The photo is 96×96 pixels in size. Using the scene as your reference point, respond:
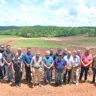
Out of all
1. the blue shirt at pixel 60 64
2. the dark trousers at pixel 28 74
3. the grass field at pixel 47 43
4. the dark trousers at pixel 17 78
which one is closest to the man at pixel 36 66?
the dark trousers at pixel 28 74

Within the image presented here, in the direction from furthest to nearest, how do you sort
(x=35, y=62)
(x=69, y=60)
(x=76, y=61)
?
A: (x=76, y=61), (x=69, y=60), (x=35, y=62)

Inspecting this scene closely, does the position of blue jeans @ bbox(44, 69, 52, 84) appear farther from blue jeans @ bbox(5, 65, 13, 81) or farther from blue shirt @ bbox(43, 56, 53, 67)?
blue jeans @ bbox(5, 65, 13, 81)

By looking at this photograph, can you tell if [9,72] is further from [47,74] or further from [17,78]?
[47,74]

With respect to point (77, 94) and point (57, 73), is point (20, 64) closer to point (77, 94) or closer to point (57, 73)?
point (57, 73)

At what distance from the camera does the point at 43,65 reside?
1446 cm

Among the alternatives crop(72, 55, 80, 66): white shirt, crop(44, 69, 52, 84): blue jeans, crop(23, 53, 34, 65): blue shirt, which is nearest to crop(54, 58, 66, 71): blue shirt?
crop(44, 69, 52, 84): blue jeans

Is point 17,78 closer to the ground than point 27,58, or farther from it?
closer to the ground

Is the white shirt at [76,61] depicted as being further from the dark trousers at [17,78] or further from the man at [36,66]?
the dark trousers at [17,78]

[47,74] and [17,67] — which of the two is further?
[47,74]

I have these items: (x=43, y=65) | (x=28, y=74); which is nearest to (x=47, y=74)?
(x=43, y=65)

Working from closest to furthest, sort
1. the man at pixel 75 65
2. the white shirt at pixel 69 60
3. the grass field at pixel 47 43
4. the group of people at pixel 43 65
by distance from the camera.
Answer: the group of people at pixel 43 65 → the white shirt at pixel 69 60 → the man at pixel 75 65 → the grass field at pixel 47 43

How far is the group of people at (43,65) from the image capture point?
Result: 14.2 meters

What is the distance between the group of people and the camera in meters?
14.2

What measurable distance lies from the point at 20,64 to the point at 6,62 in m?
0.93
